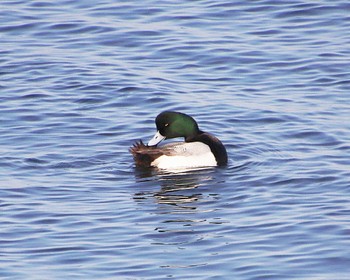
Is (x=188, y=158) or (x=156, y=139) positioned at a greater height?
(x=156, y=139)

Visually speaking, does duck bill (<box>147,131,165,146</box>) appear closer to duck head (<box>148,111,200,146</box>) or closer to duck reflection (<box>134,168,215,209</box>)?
duck head (<box>148,111,200,146</box>)

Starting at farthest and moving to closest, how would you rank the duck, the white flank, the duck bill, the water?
1. the duck bill
2. the white flank
3. the duck
4. the water

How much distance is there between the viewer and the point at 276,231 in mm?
12008

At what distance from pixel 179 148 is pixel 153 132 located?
33.5 inches

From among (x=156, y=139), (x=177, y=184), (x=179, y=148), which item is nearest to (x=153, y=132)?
(x=156, y=139)

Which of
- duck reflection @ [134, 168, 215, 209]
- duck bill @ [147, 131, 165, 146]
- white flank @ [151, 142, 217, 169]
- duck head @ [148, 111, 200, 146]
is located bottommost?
duck reflection @ [134, 168, 215, 209]

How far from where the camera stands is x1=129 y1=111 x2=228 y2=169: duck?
1519 centimetres

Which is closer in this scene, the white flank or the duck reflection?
the duck reflection

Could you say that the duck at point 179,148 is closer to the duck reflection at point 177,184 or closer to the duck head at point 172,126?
the duck head at point 172,126

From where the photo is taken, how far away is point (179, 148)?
1567 cm

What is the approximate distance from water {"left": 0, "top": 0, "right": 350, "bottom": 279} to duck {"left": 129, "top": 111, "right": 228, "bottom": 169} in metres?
0.22

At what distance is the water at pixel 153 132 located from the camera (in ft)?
37.6

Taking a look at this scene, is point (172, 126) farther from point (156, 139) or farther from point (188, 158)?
A: point (188, 158)

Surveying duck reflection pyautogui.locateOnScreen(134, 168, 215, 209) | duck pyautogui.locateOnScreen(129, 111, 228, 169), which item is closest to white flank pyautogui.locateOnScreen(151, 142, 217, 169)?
duck pyautogui.locateOnScreen(129, 111, 228, 169)
